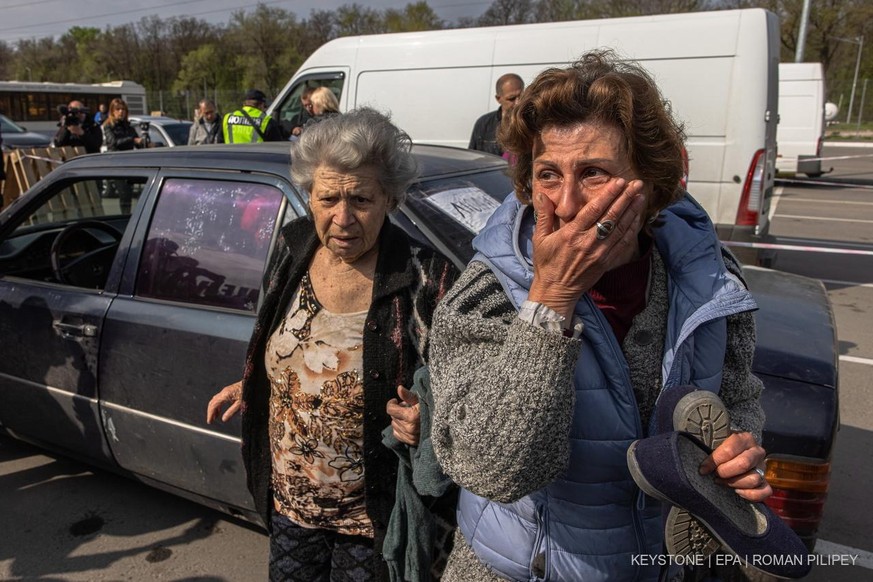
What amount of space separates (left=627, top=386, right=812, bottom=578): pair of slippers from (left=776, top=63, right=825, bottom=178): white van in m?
15.5

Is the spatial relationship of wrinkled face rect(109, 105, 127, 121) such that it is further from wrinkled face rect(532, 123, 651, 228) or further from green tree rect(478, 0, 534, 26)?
green tree rect(478, 0, 534, 26)

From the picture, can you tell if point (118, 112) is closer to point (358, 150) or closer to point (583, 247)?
point (358, 150)

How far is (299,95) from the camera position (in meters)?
8.81

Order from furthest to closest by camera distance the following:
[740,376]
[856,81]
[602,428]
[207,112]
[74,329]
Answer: [856,81] → [207,112] → [74,329] → [740,376] → [602,428]

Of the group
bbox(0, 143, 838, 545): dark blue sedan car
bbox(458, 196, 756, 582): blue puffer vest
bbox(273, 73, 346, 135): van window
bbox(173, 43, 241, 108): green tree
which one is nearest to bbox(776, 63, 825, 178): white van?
bbox(273, 73, 346, 135): van window

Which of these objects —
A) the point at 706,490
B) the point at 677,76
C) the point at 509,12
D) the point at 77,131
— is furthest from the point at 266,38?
the point at 706,490

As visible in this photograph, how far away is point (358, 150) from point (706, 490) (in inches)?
51.7

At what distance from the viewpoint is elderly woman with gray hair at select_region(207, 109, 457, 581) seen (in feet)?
6.35

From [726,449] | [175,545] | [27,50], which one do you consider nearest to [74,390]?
[175,545]

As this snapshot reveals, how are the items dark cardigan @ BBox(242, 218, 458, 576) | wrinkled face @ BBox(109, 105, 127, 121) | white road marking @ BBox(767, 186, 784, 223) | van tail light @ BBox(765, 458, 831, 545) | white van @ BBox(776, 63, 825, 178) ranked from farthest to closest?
white van @ BBox(776, 63, 825, 178) < white road marking @ BBox(767, 186, 784, 223) < wrinkled face @ BBox(109, 105, 127, 121) < van tail light @ BBox(765, 458, 831, 545) < dark cardigan @ BBox(242, 218, 458, 576)

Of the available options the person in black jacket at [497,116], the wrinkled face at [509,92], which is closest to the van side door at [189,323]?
the person in black jacket at [497,116]

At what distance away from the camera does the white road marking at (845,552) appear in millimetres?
2973

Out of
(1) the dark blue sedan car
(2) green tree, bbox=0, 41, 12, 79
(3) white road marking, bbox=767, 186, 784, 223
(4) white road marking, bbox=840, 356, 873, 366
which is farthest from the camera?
(2) green tree, bbox=0, 41, 12, 79

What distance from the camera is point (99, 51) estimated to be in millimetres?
54938
